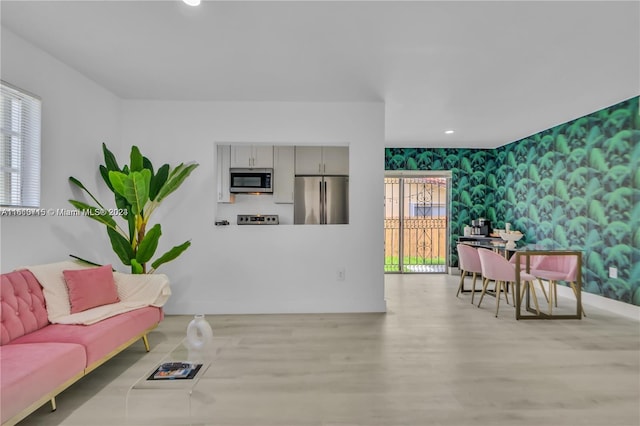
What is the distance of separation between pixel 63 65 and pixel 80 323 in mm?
2419

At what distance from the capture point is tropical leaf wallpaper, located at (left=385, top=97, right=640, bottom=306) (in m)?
4.10

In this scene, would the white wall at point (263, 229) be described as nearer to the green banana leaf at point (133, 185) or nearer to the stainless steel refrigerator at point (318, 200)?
the green banana leaf at point (133, 185)

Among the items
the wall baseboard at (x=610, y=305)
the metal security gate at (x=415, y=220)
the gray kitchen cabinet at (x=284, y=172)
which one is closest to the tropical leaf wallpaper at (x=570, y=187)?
the wall baseboard at (x=610, y=305)

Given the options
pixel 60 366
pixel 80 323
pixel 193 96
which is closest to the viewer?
pixel 60 366

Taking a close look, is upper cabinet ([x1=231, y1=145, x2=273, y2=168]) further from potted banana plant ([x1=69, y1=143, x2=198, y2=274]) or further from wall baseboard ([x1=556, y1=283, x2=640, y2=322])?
wall baseboard ([x1=556, y1=283, x2=640, y2=322])

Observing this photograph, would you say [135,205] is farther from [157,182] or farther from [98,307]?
[98,307]

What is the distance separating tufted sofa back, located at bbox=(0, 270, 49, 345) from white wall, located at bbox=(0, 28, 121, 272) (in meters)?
0.33

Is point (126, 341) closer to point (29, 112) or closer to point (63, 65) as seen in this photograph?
point (29, 112)

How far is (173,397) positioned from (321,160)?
4346 mm

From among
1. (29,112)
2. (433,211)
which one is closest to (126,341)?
(29,112)

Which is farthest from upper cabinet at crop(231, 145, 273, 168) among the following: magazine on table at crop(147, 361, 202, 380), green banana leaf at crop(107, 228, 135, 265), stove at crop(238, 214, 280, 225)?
magazine on table at crop(147, 361, 202, 380)

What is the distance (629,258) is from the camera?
407 centimetres

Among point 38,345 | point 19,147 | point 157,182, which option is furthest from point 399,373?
point 19,147

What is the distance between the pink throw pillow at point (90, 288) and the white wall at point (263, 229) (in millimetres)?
1204
